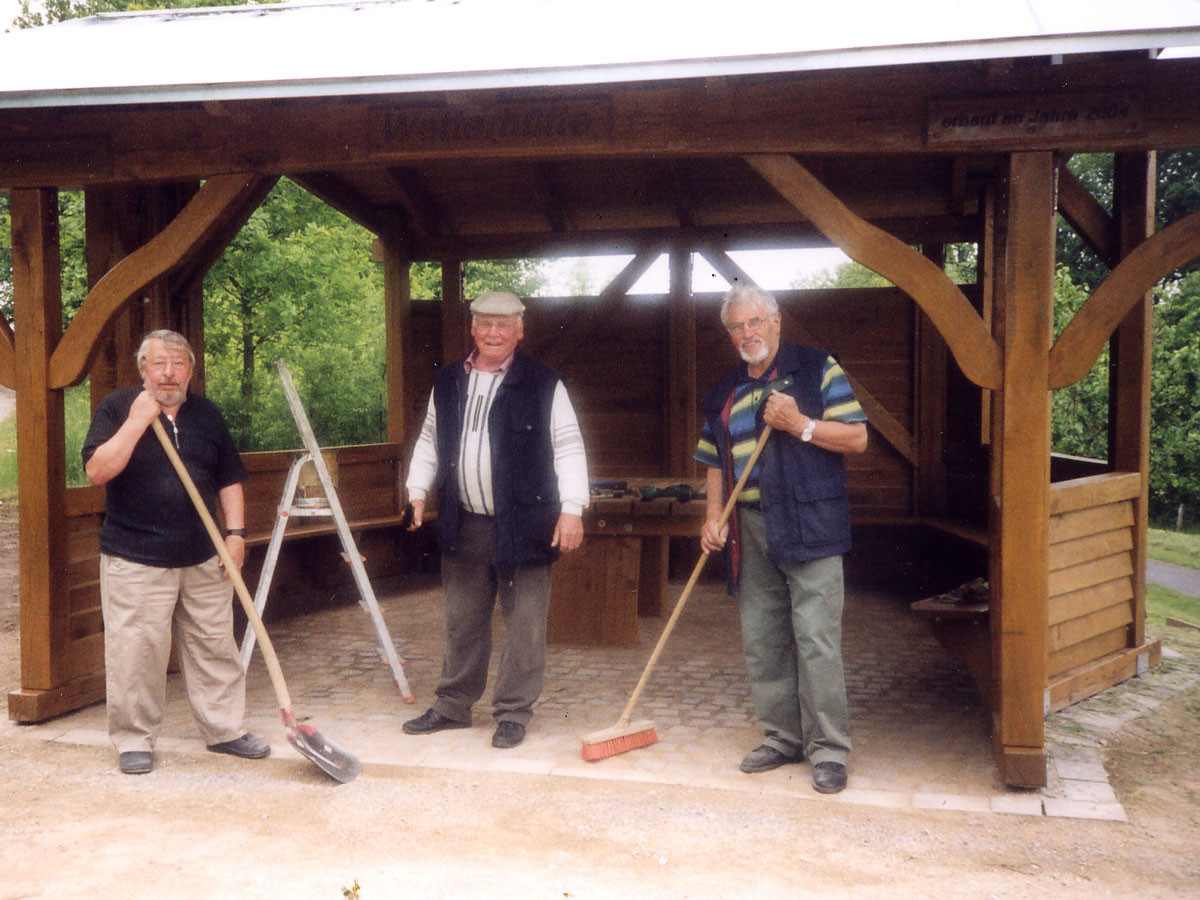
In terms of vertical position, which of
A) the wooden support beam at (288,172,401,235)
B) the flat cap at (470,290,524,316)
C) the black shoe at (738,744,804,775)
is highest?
the wooden support beam at (288,172,401,235)

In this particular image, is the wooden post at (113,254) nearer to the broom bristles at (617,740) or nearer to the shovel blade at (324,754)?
the shovel blade at (324,754)

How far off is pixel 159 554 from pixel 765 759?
247cm

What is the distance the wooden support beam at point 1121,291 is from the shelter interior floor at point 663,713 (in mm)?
1591

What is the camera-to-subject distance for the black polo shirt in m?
3.86

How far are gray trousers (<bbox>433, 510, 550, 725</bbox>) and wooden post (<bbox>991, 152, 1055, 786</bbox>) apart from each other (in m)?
1.82

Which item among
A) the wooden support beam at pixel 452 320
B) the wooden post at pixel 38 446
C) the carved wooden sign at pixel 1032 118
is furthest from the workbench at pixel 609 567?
the carved wooden sign at pixel 1032 118

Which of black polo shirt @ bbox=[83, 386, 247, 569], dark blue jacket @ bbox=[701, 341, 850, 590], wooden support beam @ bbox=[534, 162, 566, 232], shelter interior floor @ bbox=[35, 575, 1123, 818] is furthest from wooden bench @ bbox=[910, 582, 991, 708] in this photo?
wooden support beam @ bbox=[534, 162, 566, 232]

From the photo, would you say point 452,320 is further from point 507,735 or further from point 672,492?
point 507,735

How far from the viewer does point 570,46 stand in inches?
147

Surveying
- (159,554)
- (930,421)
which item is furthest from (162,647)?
(930,421)

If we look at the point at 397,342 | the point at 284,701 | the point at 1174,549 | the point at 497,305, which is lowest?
the point at 1174,549

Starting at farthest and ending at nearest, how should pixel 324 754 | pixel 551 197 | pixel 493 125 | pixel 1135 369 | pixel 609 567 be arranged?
pixel 551 197 → pixel 609 567 → pixel 1135 369 → pixel 493 125 → pixel 324 754

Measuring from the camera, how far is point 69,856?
3.23 metres

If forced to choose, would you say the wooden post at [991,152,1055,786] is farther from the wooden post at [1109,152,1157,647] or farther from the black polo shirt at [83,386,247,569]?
the black polo shirt at [83,386,247,569]
